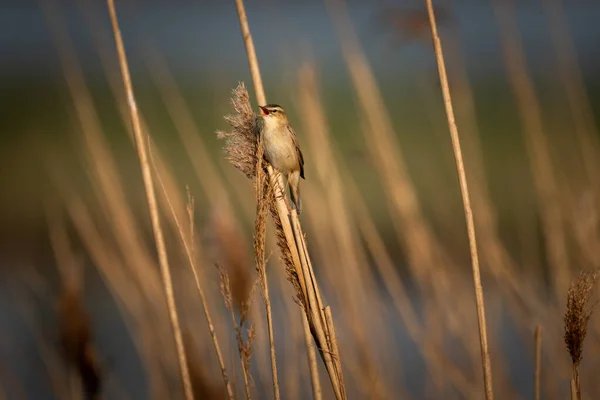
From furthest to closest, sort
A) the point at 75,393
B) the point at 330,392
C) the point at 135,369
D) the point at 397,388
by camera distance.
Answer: the point at 135,369 < the point at 330,392 < the point at 397,388 < the point at 75,393

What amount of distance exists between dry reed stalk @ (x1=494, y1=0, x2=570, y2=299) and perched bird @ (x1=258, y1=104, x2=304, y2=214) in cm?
120

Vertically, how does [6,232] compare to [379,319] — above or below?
above

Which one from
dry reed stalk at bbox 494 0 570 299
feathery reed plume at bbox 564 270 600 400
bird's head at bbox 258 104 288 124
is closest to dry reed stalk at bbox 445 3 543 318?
dry reed stalk at bbox 494 0 570 299

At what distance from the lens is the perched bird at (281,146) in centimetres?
286

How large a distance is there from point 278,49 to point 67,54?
1100 millimetres

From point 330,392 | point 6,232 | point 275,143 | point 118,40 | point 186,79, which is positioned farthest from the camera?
point 186,79

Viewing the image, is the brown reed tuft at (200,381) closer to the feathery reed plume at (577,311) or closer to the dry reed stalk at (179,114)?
the dry reed stalk at (179,114)

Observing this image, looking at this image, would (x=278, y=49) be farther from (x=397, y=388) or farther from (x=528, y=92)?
(x=397, y=388)

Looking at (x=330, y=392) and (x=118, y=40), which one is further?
(x=330, y=392)

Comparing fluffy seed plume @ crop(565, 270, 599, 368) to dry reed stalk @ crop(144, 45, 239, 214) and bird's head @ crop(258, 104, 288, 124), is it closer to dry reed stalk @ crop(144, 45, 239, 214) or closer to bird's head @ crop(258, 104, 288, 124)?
bird's head @ crop(258, 104, 288, 124)

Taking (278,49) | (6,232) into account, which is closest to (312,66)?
(278,49)

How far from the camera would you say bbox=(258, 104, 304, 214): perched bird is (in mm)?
2859

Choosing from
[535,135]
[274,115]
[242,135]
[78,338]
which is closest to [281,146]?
[274,115]

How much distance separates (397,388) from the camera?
3.71 m
